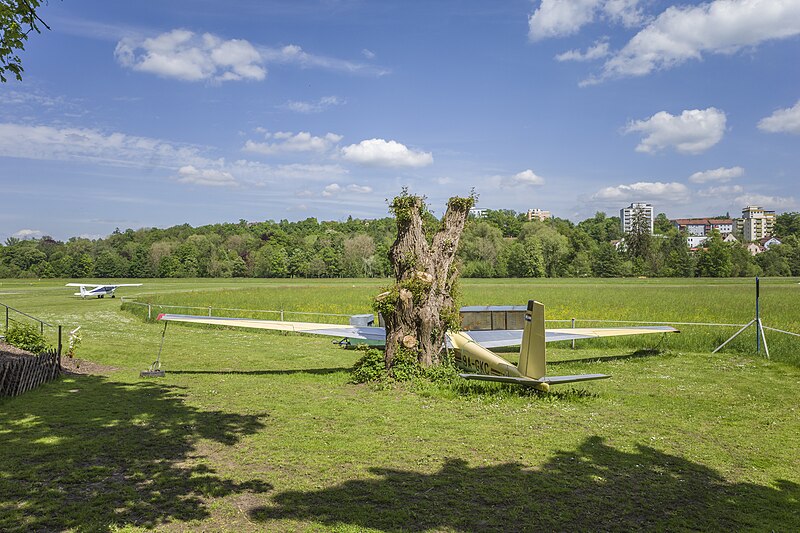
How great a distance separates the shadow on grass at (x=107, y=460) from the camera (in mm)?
5188

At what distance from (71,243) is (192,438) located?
155806mm

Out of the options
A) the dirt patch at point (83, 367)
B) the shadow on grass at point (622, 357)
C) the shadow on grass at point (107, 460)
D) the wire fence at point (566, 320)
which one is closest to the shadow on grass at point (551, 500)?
the shadow on grass at point (107, 460)

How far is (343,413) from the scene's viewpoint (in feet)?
30.8

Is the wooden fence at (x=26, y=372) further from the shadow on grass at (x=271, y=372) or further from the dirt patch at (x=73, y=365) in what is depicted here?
the shadow on grass at (x=271, y=372)

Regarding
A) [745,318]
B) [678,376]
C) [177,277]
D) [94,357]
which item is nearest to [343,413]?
[678,376]

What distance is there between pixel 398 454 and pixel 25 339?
39.8 ft

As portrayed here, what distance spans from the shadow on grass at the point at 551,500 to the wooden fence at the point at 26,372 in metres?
7.62

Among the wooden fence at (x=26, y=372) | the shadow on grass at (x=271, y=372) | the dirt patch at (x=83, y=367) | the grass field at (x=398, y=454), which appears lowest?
the shadow on grass at (x=271, y=372)

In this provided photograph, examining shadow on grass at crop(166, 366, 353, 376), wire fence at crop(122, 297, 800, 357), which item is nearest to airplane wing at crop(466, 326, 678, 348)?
wire fence at crop(122, 297, 800, 357)

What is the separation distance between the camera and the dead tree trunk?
11.7m

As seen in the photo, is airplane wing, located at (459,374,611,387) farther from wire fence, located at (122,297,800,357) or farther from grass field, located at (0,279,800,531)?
wire fence, located at (122,297,800,357)

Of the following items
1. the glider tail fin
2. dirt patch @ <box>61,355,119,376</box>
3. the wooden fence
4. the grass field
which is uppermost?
the glider tail fin

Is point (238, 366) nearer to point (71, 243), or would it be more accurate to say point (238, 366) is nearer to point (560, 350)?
point (560, 350)

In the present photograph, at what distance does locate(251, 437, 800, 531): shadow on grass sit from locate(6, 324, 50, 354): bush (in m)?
11.7
